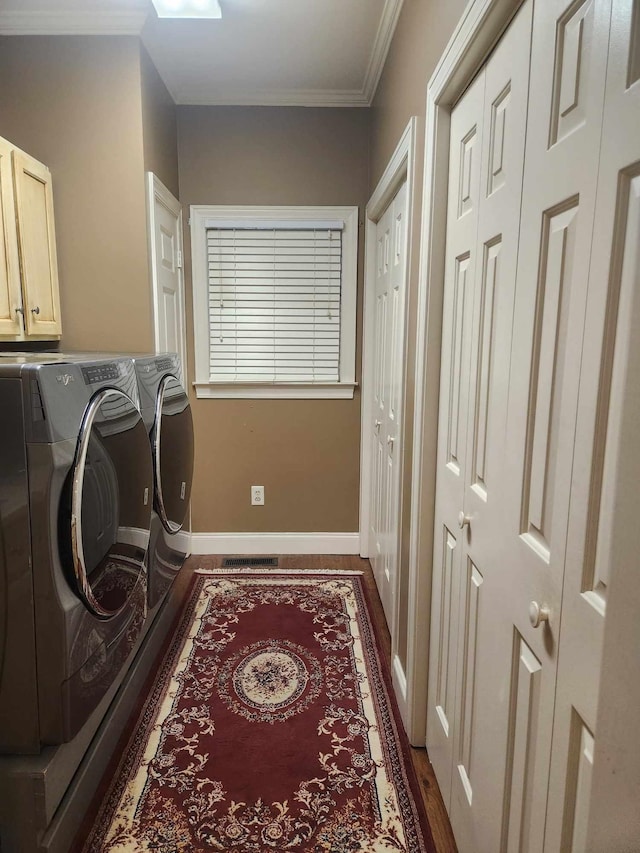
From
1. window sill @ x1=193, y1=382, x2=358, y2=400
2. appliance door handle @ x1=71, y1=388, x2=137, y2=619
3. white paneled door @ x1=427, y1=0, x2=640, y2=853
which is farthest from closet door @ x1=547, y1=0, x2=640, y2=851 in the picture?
window sill @ x1=193, y1=382, x2=358, y2=400

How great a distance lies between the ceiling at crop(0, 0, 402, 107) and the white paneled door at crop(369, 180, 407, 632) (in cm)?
69

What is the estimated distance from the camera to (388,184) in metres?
2.24

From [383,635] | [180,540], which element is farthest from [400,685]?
[180,540]

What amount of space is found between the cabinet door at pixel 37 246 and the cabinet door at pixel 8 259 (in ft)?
0.12

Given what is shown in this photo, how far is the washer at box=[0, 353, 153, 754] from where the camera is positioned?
45.3 inches

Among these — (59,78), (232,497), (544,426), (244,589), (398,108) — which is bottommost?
(244,589)

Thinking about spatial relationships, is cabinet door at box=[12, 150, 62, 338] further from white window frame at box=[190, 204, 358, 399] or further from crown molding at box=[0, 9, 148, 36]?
white window frame at box=[190, 204, 358, 399]

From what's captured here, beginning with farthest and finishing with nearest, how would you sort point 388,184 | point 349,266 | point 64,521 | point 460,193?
point 349,266, point 388,184, point 460,193, point 64,521

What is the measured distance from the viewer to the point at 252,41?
2.33m

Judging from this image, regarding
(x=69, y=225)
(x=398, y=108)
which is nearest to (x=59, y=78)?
(x=69, y=225)

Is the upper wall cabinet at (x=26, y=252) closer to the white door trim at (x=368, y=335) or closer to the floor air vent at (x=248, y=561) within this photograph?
the white door trim at (x=368, y=335)

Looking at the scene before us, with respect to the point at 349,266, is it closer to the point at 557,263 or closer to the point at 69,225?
the point at 69,225

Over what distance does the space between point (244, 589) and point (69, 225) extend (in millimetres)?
1943

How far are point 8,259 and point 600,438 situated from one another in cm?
206
